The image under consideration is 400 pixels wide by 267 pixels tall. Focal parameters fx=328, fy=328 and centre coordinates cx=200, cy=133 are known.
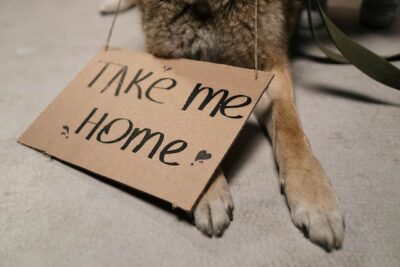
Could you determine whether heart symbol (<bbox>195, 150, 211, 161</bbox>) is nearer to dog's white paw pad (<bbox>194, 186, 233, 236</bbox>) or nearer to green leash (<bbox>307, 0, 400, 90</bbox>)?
dog's white paw pad (<bbox>194, 186, 233, 236</bbox>)

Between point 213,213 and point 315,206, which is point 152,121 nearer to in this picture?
point 213,213

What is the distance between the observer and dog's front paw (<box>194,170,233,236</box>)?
75 centimetres

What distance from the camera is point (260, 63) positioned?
109cm

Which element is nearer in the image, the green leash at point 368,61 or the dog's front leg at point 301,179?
the dog's front leg at point 301,179

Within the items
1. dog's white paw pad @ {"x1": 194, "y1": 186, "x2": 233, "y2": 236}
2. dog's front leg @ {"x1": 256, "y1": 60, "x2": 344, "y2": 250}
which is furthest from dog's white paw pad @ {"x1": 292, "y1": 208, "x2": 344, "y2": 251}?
dog's white paw pad @ {"x1": 194, "y1": 186, "x2": 233, "y2": 236}

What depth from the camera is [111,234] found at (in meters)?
0.79

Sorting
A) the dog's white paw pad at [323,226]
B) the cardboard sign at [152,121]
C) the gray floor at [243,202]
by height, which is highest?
the cardboard sign at [152,121]

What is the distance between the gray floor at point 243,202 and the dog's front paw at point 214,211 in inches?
0.8

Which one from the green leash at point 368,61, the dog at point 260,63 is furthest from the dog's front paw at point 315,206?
the green leash at point 368,61

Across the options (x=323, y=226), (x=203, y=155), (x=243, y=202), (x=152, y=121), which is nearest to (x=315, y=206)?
(x=323, y=226)

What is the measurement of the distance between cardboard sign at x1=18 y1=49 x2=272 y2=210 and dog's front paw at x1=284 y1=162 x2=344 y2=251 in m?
0.19

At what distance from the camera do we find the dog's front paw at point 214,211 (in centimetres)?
75

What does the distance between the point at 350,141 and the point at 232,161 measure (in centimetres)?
35

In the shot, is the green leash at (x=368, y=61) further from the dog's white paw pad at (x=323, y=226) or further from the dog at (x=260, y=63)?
the dog's white paw pad at (x=323, y=226)
